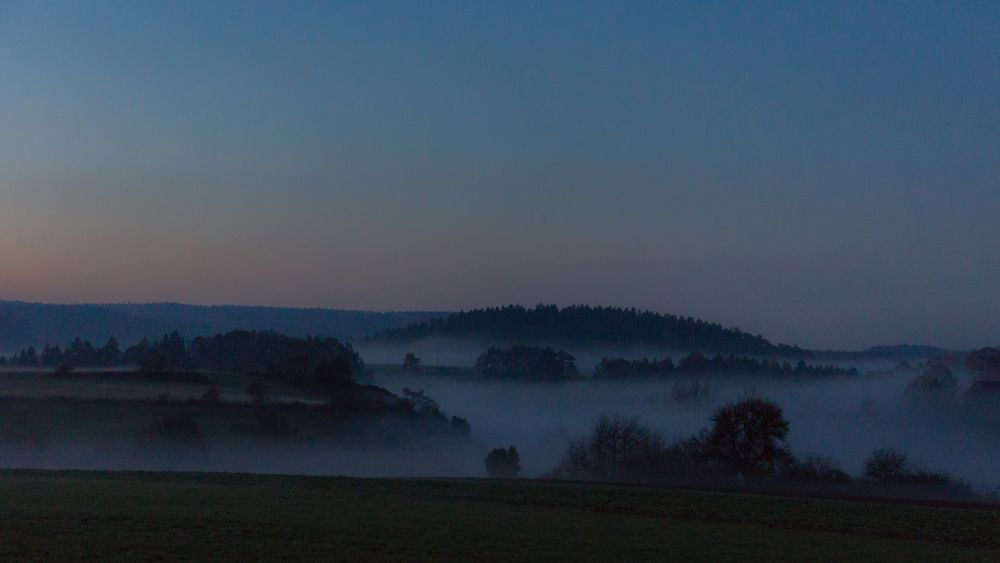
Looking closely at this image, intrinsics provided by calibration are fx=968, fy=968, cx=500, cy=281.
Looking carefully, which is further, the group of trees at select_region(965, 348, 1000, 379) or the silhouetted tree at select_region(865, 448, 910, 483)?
the group of trees at select_region(965, 348, 1000, 379)

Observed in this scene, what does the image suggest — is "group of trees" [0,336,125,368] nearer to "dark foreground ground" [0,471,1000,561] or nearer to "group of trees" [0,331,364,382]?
"group of trees" [0,331,364,382]

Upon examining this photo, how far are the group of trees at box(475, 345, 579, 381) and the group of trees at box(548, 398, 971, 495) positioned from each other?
44672 mm

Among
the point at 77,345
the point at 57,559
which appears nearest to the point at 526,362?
the point at 77,345

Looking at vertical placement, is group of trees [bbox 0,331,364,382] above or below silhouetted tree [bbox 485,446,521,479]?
above

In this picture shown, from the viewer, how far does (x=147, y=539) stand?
1784 cm

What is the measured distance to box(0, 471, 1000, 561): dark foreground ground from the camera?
18.0 m

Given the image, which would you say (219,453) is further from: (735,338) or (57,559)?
(735,338)

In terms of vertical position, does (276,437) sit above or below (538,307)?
below

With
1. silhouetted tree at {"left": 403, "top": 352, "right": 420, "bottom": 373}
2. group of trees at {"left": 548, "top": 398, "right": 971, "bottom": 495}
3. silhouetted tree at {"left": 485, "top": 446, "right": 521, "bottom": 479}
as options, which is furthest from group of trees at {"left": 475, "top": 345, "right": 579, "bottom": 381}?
group of trees at {"left": 548, "top": 398, "right": 971, "bottom": 495}

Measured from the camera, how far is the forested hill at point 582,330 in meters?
124

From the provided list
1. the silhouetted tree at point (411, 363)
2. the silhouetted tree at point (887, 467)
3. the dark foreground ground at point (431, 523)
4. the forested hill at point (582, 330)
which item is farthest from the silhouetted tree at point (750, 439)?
the forested hill at point (582, 330)

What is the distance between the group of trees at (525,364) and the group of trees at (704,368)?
170 inches

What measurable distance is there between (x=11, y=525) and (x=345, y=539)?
6271mm

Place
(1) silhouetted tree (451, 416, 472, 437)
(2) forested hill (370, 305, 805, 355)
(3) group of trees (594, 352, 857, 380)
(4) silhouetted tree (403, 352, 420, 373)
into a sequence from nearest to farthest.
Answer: (1) silhouetted tree (451, 416, 472, 437), (4) silhouetted tree (403, 352, 420, 373), (3) group of trees (594, 352, 857, 380), (2) forested hill (370, 305, 805, 355)
